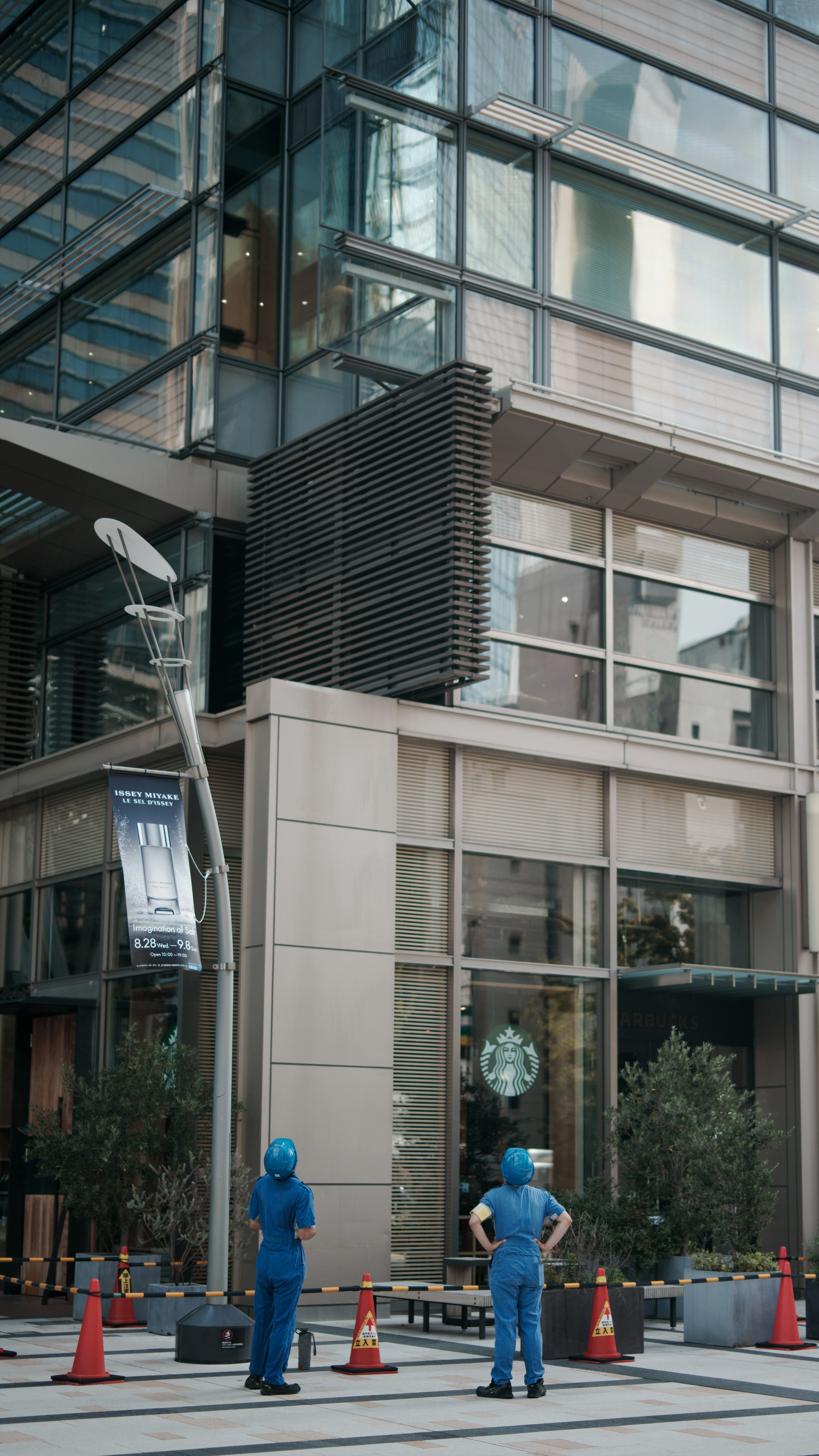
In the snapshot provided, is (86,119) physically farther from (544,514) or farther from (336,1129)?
(336,1129)

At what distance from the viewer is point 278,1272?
1142 centimetres

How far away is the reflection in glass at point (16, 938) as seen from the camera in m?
22.8

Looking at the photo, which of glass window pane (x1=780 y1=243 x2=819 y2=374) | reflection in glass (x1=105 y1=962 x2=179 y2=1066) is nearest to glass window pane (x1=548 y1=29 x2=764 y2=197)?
glass window pane (x1=780 y1=243 x2=819 y2=374)

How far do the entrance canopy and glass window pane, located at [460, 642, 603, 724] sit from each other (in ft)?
10.7

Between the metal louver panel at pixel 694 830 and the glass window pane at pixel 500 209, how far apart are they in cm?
678

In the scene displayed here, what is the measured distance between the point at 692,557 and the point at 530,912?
18.5 ft

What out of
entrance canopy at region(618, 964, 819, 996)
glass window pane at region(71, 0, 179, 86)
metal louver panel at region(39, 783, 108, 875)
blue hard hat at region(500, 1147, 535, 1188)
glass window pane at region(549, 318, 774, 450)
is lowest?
blue hard hat at region(500, 1147, 535, 1188)

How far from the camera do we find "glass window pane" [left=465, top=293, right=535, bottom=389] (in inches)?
785

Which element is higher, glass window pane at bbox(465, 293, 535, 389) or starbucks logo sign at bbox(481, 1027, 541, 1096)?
glass window pane at bbox(465, 293, 535, 389)

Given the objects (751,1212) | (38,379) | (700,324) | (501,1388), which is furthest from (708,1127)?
(38,379)

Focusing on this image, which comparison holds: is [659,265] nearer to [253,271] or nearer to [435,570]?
[253,271]

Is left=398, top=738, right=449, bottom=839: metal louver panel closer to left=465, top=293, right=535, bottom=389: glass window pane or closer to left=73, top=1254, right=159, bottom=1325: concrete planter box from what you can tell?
left=465, top=293, right=535, bottom=389: glass window pane

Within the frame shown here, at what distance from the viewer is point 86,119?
24391 mm

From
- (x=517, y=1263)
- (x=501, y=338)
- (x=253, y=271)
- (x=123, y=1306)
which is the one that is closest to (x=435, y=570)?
(x=501, y=338)
